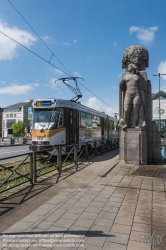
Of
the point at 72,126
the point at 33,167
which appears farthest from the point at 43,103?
the point at 33,167

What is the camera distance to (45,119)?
427 inches

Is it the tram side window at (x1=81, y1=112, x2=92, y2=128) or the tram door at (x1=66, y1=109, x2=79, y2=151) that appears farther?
the tram side window at (x1=81, y1=112, x2=92, y2=128)

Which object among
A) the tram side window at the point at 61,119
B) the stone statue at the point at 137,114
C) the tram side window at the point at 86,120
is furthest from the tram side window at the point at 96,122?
the tram side window at the point at 61,119

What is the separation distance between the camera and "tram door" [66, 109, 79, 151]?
1146cm

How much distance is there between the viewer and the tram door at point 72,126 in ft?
37.6

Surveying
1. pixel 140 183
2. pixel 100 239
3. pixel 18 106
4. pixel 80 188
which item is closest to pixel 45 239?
pixel 100 239

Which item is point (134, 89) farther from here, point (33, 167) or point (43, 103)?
point (33, 167)

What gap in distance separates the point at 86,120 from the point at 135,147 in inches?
197

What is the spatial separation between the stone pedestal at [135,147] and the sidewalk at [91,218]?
12.3ft

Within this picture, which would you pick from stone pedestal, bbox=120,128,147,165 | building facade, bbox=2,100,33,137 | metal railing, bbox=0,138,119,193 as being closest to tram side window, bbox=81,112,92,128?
metal railing, bbox=0,138,119,193

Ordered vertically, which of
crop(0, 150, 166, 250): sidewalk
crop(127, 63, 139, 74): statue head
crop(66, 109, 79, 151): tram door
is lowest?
crop(0, 150, 166, 250): sidewalk

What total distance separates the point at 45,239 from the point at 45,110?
839 centimetres

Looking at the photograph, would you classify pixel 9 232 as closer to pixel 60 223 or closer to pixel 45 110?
pixel 60 223

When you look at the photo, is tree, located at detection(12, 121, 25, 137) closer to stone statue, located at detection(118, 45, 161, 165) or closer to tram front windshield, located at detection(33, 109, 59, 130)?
tram front windshield, located at detection(33, 109, 59, 130)
